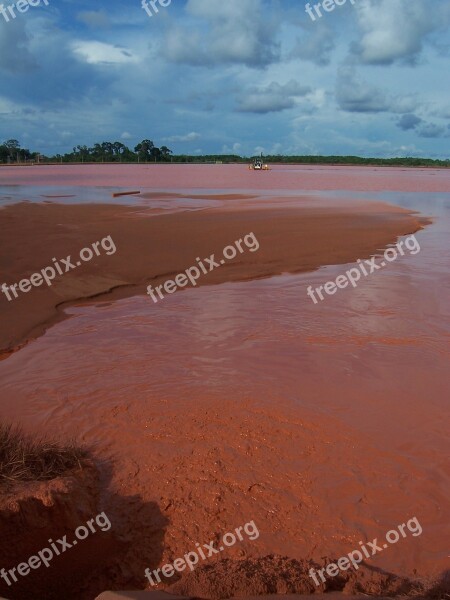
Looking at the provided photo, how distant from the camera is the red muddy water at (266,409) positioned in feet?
10.8

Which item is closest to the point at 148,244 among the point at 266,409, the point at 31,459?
the point at 266,409

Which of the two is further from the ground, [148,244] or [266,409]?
[148,244]

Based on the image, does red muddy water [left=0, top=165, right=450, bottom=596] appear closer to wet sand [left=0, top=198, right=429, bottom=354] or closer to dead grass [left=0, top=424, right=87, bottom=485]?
dead grass [left=0, top=424, right=87, bottom=485]

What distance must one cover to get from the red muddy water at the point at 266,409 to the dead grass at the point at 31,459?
395 millimetres

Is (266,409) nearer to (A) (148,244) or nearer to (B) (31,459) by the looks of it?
(B) (31,459)

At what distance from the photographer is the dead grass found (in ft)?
10.1

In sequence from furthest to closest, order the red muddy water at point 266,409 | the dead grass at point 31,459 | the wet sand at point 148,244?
1. the wet sand at point 148,244
2. the red muddy water at point 266,409
3. the dead grass at point 31,459

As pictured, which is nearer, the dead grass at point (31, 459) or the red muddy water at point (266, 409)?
the dead grass at point (31, 459)

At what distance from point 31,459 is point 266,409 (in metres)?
2.08

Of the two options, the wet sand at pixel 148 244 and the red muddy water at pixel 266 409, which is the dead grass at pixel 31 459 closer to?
the red muddy water at pixel 266 409

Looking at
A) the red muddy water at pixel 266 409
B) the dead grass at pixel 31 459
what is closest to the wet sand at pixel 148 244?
the red muddy water at pixel 266 409

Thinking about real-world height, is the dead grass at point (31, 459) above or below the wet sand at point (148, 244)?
below

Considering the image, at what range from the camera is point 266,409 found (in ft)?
15.1

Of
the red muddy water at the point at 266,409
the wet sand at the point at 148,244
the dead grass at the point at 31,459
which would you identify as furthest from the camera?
the wet sand at the point at 148,244
